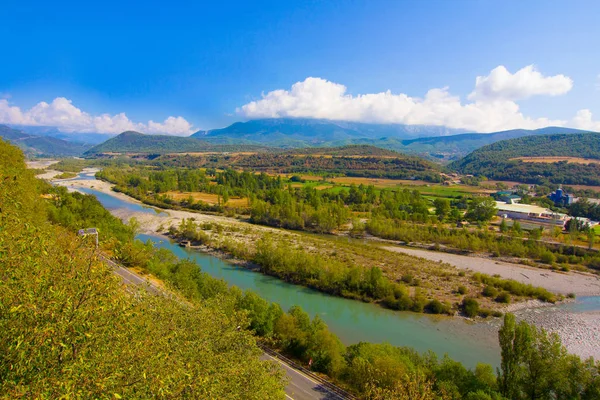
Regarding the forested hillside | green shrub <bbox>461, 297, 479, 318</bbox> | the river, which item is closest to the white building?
green shrub <bbox>461, 297, 479, 318</bbox>

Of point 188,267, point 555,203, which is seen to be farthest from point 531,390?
point 555,203

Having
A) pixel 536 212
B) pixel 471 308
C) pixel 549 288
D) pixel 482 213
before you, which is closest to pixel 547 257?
pixel 549 288

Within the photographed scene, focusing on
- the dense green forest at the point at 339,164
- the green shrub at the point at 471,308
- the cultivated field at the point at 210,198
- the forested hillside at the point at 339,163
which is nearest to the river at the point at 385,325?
the green shrub at the point at 471,308

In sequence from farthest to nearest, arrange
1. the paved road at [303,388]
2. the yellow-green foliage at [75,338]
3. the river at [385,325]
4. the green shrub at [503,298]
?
1. the green shrub at [503,298]
2. the river at [385,325]
3. the paved road at [303,388]
4. the yellow-green foliage at [75,338]

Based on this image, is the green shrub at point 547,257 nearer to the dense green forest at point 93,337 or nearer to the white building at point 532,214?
the white building at point 532,214

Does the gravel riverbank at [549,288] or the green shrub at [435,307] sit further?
the green shrub at [435,307]

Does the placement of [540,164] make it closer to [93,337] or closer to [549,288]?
[549,288]
